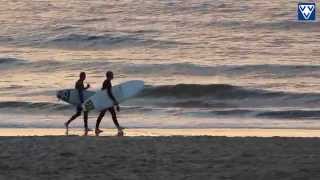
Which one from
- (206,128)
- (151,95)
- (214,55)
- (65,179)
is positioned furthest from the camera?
(214,55)

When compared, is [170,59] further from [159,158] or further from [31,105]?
[159,158]

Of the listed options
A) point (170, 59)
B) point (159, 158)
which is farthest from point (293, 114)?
point (170, 59)

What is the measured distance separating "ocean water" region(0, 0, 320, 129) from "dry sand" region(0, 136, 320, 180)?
643 cm

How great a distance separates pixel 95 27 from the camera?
53469mm

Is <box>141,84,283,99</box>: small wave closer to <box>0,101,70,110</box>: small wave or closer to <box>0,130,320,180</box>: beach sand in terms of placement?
<box>0,101,70,110</box>: small wave

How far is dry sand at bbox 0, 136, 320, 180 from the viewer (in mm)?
11211

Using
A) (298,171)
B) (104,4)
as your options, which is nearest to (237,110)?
(298,171)

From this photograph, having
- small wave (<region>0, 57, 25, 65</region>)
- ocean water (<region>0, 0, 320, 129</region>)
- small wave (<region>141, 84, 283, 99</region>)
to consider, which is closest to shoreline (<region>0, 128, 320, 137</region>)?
ocean water (<region>0, 0, 320, 129</region>)

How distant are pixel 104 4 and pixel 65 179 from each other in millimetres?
54074

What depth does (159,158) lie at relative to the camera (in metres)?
12.7

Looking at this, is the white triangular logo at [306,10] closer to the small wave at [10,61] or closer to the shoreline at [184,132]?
the small wave at [10,61]

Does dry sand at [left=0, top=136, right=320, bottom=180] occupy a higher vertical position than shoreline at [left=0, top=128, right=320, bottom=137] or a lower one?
higher

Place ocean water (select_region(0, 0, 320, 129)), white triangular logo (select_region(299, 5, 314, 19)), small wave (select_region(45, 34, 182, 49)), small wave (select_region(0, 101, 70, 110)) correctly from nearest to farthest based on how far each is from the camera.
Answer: ocean water (select_region(0, 0, 320, 129)), small wave (select_region(0, 101, 70, 110)), small wave (select_region(45, 34, 182, 49)), white triangular logo (select_region(299, 5, 314, 19))

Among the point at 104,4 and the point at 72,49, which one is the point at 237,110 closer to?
the point at 72,49
